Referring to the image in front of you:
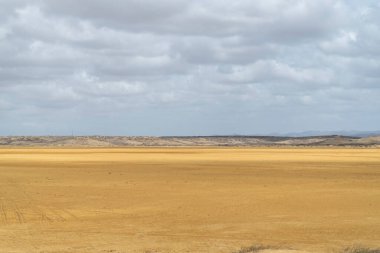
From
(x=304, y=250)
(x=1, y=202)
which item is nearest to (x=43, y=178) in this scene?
(x=1, y=202)

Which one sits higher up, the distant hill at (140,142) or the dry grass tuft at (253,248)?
the distant hill at (140,142)

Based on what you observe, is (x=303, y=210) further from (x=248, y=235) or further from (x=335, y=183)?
(x=335, y=183)

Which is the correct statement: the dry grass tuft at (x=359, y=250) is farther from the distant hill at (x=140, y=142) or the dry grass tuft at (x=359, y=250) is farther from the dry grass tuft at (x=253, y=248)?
the distant hill at (x=140, y=142)

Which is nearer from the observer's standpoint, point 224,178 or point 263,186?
point 263,186

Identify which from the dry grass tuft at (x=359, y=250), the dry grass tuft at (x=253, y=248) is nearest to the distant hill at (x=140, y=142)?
the dry grass tuft at (x=359, y=250)

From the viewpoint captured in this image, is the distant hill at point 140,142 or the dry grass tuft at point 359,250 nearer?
the dry grass tuft at point 359,250

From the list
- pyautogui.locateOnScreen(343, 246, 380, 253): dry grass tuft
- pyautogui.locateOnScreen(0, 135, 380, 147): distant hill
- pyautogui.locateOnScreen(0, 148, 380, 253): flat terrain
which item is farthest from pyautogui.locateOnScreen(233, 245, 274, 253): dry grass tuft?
pyautogui.locateOnScreen(0, 135, 380, 147): distant hill

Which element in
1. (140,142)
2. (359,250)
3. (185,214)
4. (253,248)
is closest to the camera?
(359,250)

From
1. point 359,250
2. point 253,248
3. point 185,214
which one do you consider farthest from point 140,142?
point 359,250

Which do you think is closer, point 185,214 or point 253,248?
point 253,248

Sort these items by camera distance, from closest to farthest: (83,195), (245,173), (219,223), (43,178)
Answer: (219,223) → (83,195) → (43,178) → (245,173)

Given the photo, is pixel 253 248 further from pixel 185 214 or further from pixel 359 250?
pixel 185 214

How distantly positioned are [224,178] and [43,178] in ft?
31.2

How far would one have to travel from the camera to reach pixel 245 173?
112ft
